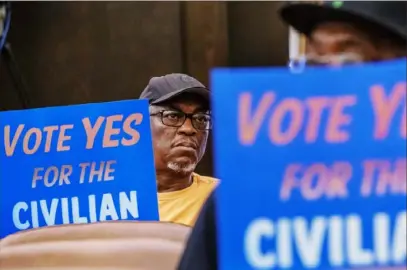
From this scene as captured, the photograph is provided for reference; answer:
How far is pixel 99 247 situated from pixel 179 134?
2.55 ft

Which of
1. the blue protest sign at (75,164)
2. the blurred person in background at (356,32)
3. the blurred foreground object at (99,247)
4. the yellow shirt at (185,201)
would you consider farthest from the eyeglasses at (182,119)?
the blurred person in background at (356,32)

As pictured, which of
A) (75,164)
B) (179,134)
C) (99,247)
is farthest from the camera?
(179,134)

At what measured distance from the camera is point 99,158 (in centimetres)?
118

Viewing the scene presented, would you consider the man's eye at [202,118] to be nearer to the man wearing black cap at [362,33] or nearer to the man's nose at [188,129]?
the man's nose at [188,129]

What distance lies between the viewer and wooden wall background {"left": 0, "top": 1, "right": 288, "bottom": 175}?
10.4ft

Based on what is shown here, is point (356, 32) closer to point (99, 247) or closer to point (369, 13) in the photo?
point (369, 13)

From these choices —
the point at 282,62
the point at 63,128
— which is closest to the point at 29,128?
the point at 63,128

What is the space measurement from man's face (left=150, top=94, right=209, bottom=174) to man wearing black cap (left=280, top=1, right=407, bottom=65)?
41.5 inches

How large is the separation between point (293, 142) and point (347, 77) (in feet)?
0.22

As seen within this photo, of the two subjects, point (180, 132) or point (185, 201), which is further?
point (180, 132)

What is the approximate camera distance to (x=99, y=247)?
107 centimetres

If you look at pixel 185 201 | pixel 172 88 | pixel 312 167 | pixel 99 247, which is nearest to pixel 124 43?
pixel 172 88

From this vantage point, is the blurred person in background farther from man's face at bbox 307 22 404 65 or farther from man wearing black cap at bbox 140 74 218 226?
man wearing black cap at bbox 140 74 218 226

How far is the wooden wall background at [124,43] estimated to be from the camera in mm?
3156
